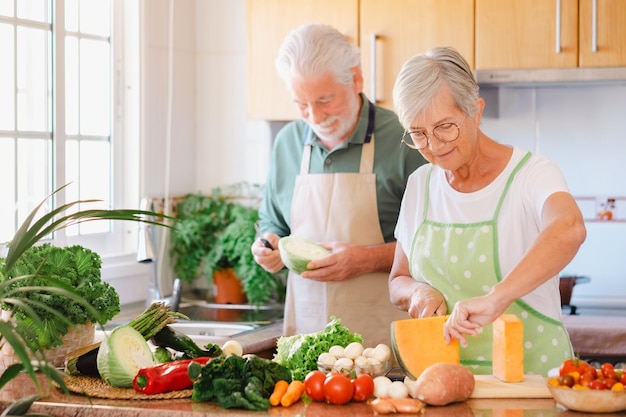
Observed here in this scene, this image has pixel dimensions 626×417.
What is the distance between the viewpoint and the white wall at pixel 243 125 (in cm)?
401

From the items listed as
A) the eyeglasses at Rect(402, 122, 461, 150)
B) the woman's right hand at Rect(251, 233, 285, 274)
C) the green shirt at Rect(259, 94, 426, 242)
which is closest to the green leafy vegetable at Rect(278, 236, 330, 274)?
the woman's right hand at Rect(251, 233, 285, 274)

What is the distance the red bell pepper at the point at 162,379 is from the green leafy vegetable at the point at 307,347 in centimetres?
23

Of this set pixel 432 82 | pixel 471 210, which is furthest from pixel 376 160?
pixel 432 82

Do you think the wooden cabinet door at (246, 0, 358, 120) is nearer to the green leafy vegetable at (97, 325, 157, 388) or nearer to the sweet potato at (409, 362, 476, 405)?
the green leafy vegetable at (97, 325, 157, 388)

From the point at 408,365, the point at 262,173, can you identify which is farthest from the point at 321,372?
the point at 262,173

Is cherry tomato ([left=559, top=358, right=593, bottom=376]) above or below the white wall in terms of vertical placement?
below

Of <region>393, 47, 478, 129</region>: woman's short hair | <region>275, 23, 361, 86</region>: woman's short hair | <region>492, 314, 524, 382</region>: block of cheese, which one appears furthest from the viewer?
<region>275, 23, 361, 86</region>: woman's short hair

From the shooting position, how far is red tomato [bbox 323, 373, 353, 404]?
1.90 meters

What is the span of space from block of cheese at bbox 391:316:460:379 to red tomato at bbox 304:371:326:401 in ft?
0.77

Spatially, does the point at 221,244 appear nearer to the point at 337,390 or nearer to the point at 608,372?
the point at 337,390

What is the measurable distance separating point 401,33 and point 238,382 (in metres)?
2.25

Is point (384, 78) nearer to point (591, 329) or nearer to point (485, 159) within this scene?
point (591, 329)

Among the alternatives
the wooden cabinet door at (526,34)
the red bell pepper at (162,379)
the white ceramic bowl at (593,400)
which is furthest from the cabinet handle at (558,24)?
the red bell pepper at (162,379)

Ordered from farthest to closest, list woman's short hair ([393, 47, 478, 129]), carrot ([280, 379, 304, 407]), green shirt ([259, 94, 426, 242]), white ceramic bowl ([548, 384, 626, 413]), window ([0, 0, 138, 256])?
1. window ([0, 0, 138, 256])
2. green shirt ([259, 94, 426, 242])
3. woman's short hair ([393, 47, 478, 129])
4. carrot ([280, 379, 304, 407])
5. white ceramic bowl ([548, 384, 626, 413])
